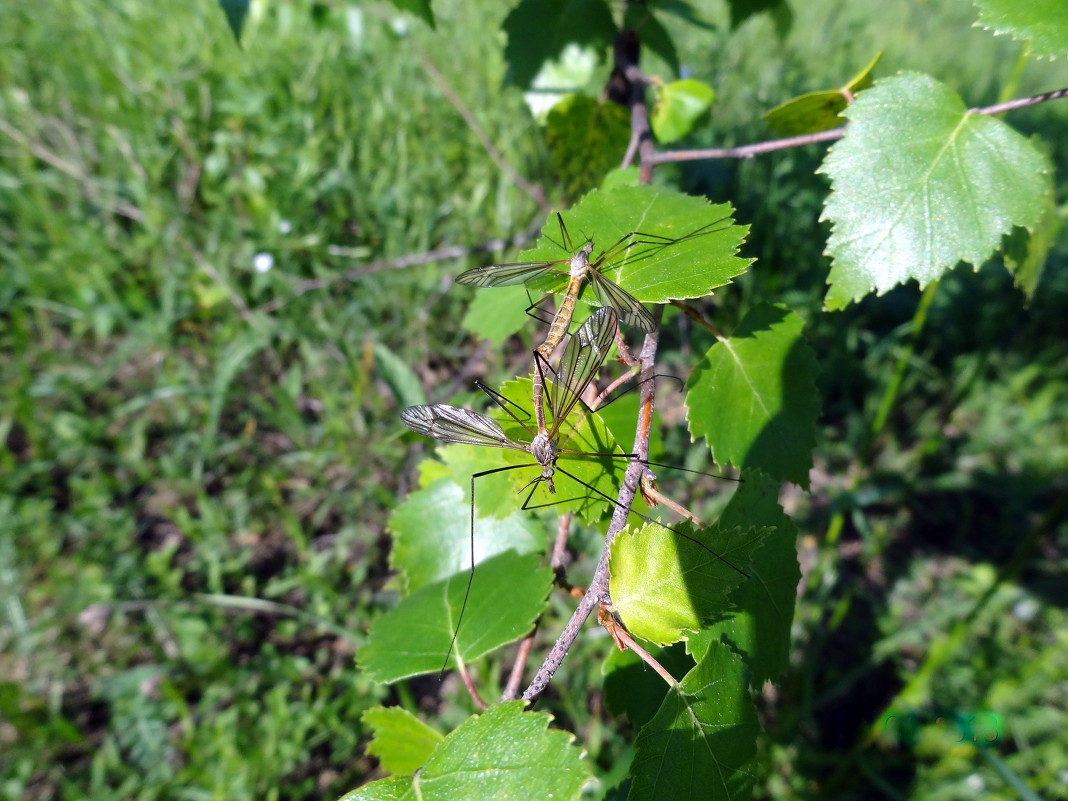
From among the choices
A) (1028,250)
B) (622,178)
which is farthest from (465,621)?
(1028,250)

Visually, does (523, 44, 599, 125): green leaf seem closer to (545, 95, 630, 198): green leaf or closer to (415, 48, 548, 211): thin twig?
(545, 95, 630, 198): green leaf

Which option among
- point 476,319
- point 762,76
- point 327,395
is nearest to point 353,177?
point 327,395

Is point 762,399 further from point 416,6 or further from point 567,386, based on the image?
point 416,6

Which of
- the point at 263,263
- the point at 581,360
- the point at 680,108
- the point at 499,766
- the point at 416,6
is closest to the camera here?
the point at 499,766

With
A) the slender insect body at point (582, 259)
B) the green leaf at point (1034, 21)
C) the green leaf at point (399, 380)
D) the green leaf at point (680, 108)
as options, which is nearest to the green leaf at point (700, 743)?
the slender insect body at point (582, 259)

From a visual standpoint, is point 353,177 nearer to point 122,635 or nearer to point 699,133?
point 699,133

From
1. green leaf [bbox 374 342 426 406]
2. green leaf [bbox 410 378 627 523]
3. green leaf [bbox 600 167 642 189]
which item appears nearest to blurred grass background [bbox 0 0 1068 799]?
green leaf [bbox 374 342 426 406]

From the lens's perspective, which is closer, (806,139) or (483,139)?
(806,139)
